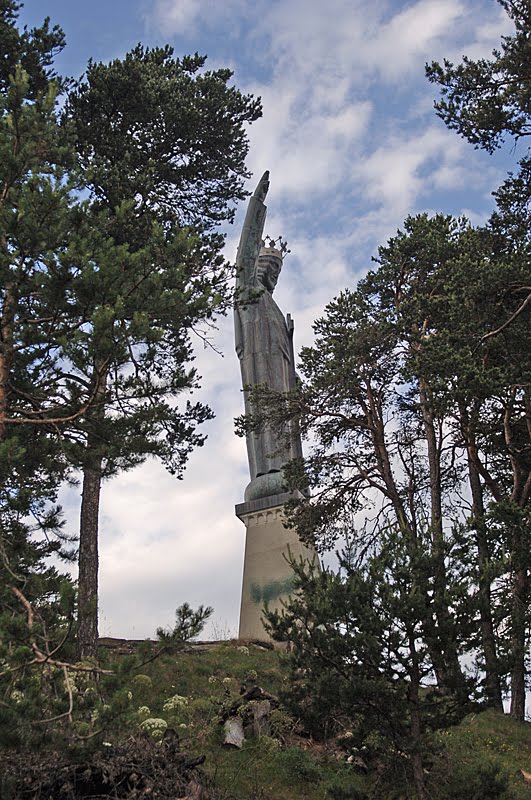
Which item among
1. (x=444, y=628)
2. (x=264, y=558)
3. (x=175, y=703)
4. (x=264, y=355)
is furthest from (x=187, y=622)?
(x=264, y=355)

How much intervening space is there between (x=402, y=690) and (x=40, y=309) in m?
5.52

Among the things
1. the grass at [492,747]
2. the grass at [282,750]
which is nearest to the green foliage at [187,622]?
the grass at [282,750]

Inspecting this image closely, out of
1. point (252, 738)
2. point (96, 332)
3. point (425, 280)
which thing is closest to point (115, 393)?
point (96, 332)

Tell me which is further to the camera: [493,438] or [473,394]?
[493,438]

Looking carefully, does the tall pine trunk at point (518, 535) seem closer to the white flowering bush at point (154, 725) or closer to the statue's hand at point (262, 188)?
the white flowering bush at point (154, 725)

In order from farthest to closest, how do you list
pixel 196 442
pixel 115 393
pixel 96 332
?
pixel 196 442, pixel 115 393, pixel 96 332

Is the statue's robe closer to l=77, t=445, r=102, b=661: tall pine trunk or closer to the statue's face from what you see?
the statue's face

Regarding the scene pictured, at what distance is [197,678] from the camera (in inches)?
497

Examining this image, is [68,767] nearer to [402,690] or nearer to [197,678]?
[402,690]

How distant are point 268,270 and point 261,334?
6.04 ft

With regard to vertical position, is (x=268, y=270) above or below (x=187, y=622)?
above

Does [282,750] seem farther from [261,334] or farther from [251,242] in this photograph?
[251,242]

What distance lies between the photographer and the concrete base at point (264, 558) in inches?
652

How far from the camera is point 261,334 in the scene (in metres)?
19.8
